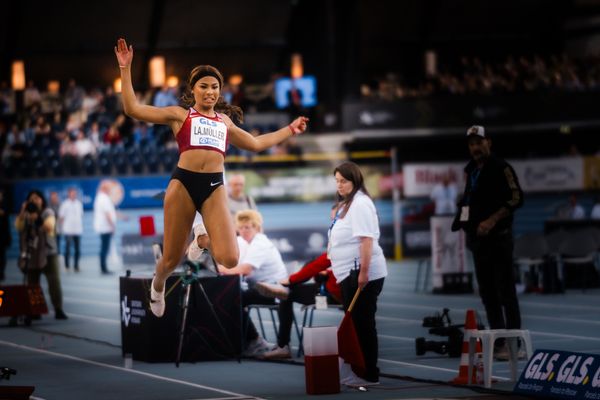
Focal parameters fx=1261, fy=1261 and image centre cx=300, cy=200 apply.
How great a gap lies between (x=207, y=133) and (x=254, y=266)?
401 centimetres

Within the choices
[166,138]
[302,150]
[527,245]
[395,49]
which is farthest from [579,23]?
[527,245]

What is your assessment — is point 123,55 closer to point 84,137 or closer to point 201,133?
point 201,133

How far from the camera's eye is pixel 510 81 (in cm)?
3944

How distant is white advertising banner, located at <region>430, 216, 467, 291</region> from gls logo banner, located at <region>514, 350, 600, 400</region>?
1125cm

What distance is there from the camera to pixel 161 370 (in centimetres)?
1177

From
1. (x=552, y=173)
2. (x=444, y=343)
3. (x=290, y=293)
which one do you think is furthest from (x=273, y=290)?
(x=552, y=173)

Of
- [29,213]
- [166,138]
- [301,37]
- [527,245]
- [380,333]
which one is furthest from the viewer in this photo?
[301,37]

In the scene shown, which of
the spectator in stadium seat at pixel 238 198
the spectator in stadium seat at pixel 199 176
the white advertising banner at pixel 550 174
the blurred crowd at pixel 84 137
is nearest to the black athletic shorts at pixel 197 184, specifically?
the spectator in stadium seat at pixel 199 176

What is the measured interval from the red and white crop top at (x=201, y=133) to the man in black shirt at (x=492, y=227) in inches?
132

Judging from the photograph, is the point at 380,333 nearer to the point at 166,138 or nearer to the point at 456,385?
the point at 456,385

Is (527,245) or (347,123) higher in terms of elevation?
(347,123)

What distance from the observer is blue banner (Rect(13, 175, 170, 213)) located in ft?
113

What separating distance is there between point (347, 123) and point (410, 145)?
2729mm

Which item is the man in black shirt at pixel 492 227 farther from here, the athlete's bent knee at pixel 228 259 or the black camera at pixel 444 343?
the athlete's bent knee at pixel 228 259
